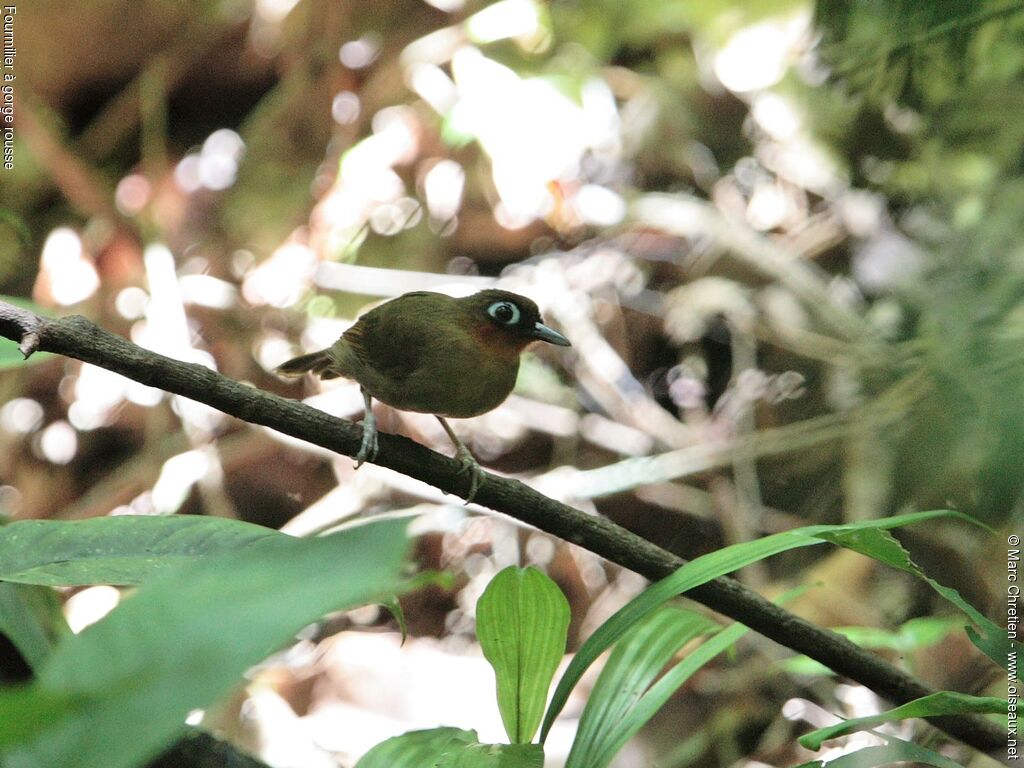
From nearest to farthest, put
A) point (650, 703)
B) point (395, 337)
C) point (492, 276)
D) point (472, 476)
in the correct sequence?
1. point (650, 703)
2. point (472, 476)
3. point (395, 337)
4. point (492, 276)

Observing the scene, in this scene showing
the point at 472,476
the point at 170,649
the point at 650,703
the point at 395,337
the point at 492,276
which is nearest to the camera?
the point at 170,649

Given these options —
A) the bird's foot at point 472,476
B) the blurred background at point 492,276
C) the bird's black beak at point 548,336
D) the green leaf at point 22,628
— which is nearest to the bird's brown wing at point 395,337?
the bird's black beak at point 548,336

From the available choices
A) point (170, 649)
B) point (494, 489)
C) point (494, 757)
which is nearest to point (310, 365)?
point (494, 489)

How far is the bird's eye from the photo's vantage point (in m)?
3.15

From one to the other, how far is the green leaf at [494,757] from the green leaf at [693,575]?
0.13 m

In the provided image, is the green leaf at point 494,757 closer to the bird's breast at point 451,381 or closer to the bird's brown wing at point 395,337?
the bird's breast at point 451,381

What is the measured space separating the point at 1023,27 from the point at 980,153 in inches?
24.7

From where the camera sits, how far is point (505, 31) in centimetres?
609

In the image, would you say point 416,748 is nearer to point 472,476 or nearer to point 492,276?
point 472,476

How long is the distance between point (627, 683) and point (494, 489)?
0.50 metres

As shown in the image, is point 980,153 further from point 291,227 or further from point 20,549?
point 291,227

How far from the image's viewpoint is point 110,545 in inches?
67.2

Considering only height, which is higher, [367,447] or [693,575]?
[367,447]

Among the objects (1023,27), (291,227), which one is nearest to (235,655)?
(1023,27)
